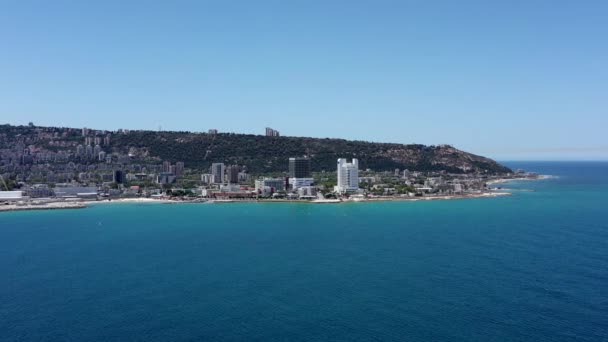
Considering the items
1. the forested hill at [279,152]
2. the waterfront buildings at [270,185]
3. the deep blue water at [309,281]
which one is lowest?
the deep blue water at [309,281]

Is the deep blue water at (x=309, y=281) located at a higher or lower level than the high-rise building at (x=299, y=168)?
lower

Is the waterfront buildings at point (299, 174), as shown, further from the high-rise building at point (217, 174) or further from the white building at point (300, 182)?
Answer: the high-rise building at point (217, 174)

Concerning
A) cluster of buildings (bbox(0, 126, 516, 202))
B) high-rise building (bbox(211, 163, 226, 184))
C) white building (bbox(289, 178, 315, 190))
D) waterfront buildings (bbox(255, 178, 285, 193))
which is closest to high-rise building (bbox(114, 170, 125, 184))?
cluster of buildings (bbox(0, 126, 516, 202))

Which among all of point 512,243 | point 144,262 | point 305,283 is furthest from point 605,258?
point 144,262

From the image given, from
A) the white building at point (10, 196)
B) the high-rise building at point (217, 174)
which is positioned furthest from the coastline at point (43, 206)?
the high-rise building at point (217, 174)

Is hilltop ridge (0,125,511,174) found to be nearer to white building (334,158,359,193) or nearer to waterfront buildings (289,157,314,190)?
waterfront buildings (289,157,314,190)

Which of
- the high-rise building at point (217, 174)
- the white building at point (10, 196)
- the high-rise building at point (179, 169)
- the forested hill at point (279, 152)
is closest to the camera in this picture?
the white building at point (10, 196)

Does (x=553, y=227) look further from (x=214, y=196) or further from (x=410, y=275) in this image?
(x=214, y=196)

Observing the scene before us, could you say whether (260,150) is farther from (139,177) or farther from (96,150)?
(96,150)
